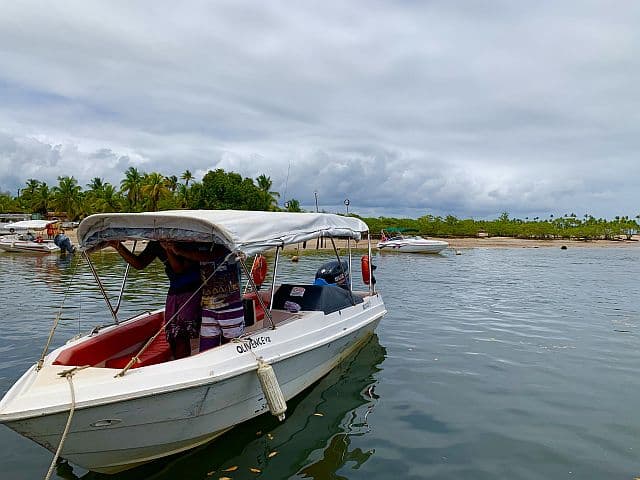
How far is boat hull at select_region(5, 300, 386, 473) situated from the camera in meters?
4.58

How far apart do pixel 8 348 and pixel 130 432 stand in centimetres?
698

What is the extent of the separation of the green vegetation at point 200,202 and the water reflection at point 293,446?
46.0 metres

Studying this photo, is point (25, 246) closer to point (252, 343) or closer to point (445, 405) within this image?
point (252, 343)

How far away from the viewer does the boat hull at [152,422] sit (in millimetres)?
4582

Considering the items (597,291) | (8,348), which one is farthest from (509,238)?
(8,348)

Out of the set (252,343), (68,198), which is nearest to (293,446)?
(252,343)

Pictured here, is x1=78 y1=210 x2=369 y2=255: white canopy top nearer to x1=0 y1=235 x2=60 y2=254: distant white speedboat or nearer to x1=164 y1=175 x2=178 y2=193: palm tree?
x1=0 y1=235 x2=60 y2=254: distant white speedboat

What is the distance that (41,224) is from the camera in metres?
44.1

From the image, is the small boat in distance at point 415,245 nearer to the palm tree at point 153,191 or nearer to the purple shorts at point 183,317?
the palm tree at point 153,191

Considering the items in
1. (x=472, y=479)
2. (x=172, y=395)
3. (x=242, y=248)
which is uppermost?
(x=242, y=248)

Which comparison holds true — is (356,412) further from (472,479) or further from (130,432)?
(130,432)

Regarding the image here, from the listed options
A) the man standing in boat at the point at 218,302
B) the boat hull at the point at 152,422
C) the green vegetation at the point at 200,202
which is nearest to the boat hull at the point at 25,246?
the green vegetation at the point at 200,202

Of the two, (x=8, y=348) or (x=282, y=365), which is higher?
(x=282, y=365)

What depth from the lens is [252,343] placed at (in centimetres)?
600
